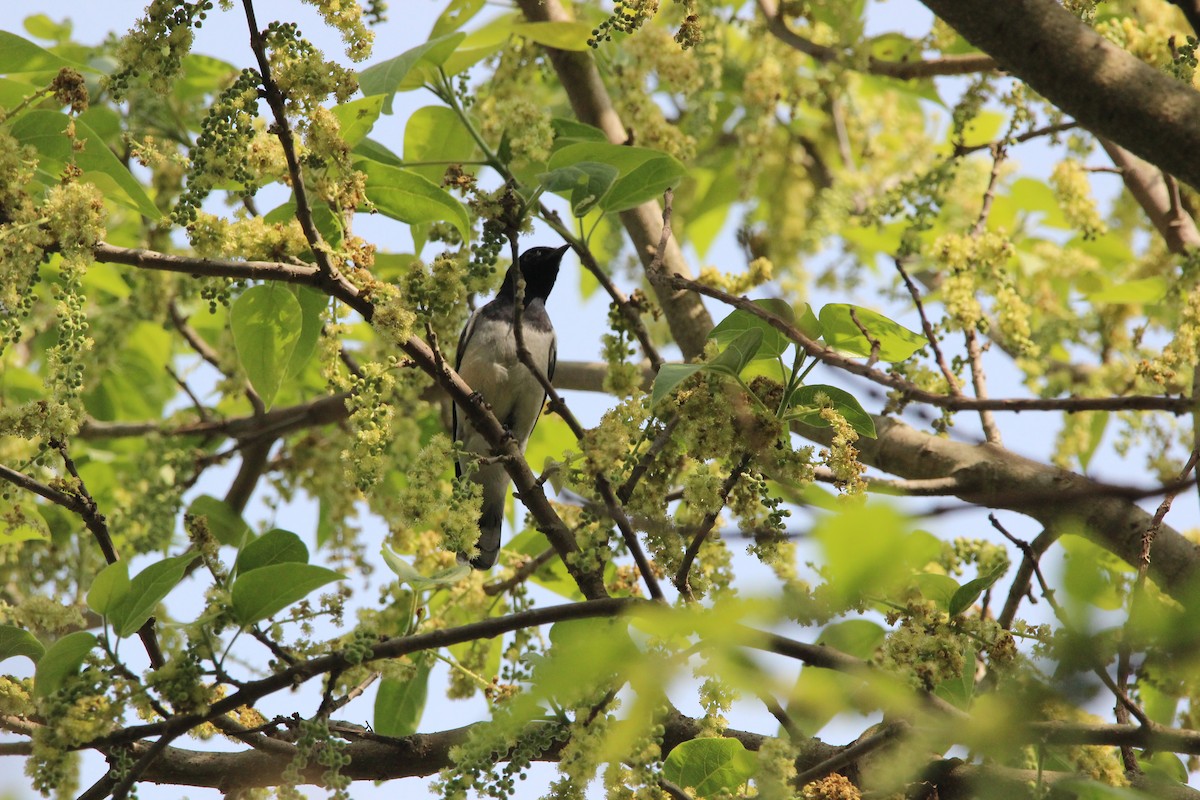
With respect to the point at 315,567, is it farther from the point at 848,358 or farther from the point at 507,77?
the point at 507,77

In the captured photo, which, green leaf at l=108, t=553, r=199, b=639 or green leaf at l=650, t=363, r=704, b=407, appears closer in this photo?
green leaf at l=650, t=363, r=704, b=407

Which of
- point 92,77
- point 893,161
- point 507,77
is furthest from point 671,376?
point 893,161

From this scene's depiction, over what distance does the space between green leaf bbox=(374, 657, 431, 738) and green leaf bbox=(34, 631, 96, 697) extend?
148 cm

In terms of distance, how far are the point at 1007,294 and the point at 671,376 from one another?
6.78 feet

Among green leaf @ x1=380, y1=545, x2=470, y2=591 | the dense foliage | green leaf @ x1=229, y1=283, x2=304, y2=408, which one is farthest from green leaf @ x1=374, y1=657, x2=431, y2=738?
green leaf @ x1=229, y1=283, x2=304, y2=408

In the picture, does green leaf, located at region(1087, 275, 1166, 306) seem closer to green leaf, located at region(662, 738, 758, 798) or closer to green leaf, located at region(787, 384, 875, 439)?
green leaf, located at region(787, 384, 875, 439)

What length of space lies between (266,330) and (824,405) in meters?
1.64

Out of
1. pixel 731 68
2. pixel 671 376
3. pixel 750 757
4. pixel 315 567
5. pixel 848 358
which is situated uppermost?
pixel 731 68

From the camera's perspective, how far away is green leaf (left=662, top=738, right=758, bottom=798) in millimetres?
2539

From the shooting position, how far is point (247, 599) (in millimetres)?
2152

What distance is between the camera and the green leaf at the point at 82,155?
2752 mm

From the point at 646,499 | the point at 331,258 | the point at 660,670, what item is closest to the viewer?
the point at 660,670

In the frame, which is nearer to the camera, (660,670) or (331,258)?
(660,670)

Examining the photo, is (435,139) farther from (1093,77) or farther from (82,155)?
(1093,77)
